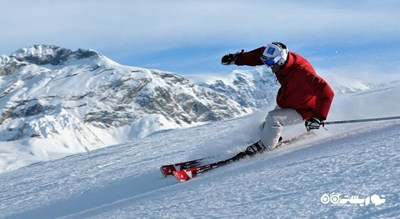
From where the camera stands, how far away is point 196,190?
18.6 feet

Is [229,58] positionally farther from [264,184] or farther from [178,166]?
[264,184]

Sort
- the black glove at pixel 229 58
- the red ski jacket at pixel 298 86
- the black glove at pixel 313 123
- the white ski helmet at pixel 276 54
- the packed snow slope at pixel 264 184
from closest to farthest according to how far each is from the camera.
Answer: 1. the packed snow slope at pixel 264 184
2. the black glove at pixel 313 123
3. the red ski jacket at pixel 298 86
4. the white ski helmet at pixel 276 54
5. the black glove at pixel 229 58

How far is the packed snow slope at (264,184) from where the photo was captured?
409cm

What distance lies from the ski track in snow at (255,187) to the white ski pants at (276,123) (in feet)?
0.76

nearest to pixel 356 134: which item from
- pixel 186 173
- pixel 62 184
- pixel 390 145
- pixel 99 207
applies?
pixel 390 145

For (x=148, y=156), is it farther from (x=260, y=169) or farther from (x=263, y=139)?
(x=260, y=169)

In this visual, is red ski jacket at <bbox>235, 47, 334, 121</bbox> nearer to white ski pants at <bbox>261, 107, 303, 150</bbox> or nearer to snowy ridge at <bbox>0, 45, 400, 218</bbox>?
white ski pants at <bbox>261, 107, 303, 150</bbox>

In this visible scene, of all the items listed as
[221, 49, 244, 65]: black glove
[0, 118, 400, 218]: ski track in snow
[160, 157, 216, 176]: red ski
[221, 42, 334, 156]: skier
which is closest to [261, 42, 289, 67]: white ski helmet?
[221, 42, 334, 156]: skier

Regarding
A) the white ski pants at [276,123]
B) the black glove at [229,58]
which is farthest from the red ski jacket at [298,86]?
the black glove at [229,58]

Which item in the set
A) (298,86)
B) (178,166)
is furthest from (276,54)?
(178,166)

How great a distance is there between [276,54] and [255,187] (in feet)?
9.18

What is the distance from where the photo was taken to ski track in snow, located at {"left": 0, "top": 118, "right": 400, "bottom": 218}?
415 centimetres

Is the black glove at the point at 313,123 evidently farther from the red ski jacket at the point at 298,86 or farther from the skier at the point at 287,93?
the skier at the point at 287,93

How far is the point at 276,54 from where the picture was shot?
7340 mm
